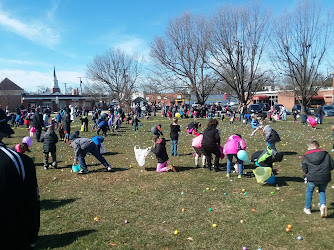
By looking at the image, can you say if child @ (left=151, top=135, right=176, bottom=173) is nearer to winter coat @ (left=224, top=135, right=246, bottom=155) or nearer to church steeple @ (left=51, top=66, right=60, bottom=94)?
winter coat @ (left=224, top=135, right=246, bottom=155)

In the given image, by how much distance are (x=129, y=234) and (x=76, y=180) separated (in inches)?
154

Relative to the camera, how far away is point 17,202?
88.5 inches

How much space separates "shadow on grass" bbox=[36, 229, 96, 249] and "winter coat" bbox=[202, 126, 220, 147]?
441cm

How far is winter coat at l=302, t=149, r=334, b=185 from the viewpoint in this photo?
4.97 m

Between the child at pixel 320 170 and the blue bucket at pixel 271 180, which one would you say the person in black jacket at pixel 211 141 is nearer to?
the blue bucket at pixel 271 180

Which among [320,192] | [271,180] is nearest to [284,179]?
[271,180]

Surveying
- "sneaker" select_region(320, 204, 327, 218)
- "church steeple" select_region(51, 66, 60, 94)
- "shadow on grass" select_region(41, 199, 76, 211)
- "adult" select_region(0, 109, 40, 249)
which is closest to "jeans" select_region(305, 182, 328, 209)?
"sneaker" select_region(320, 204, 327, 218)

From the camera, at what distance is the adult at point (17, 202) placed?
84.7 inches

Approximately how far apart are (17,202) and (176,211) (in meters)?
3.90

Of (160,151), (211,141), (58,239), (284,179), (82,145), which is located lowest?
(58,239)

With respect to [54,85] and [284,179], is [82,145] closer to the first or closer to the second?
[284,179]

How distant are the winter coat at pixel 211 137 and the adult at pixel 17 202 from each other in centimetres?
621

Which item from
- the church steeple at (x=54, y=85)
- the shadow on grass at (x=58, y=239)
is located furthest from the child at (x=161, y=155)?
the church steeple at (x=54, y=85)

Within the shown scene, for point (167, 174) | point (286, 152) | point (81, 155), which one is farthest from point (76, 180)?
point (286, 152)
